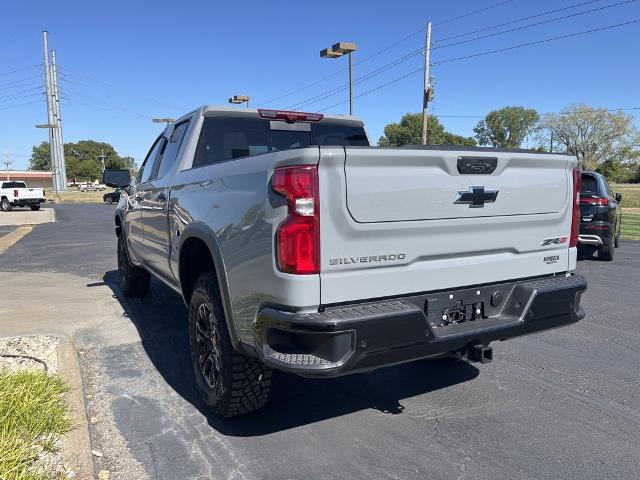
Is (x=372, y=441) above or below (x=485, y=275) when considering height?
below

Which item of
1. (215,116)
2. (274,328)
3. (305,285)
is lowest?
(274,328)

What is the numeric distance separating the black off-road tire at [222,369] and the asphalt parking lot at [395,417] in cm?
18

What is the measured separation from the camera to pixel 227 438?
3180 mm

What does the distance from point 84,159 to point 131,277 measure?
410ft

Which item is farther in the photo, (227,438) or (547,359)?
(547,359)

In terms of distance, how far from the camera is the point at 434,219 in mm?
2834

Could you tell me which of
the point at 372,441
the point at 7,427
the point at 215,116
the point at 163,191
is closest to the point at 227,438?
the point at 372,441

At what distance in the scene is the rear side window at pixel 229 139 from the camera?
4.42 metres

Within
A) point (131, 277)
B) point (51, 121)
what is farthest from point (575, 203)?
point (51, 121)

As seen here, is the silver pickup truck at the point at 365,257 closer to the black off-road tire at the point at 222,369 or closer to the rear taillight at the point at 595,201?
the black off-road tire at the point at 222,369

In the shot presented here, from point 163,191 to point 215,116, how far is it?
779 mm

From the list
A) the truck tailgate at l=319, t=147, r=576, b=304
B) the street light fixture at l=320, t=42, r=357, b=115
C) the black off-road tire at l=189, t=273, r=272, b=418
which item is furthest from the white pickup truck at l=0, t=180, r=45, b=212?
the truck tailgate at l=319, t=147, r=576, b=304

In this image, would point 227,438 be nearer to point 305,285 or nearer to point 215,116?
point 305,285

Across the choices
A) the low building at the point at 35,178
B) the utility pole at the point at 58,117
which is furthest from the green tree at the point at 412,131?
the low building at the point at 35,178
